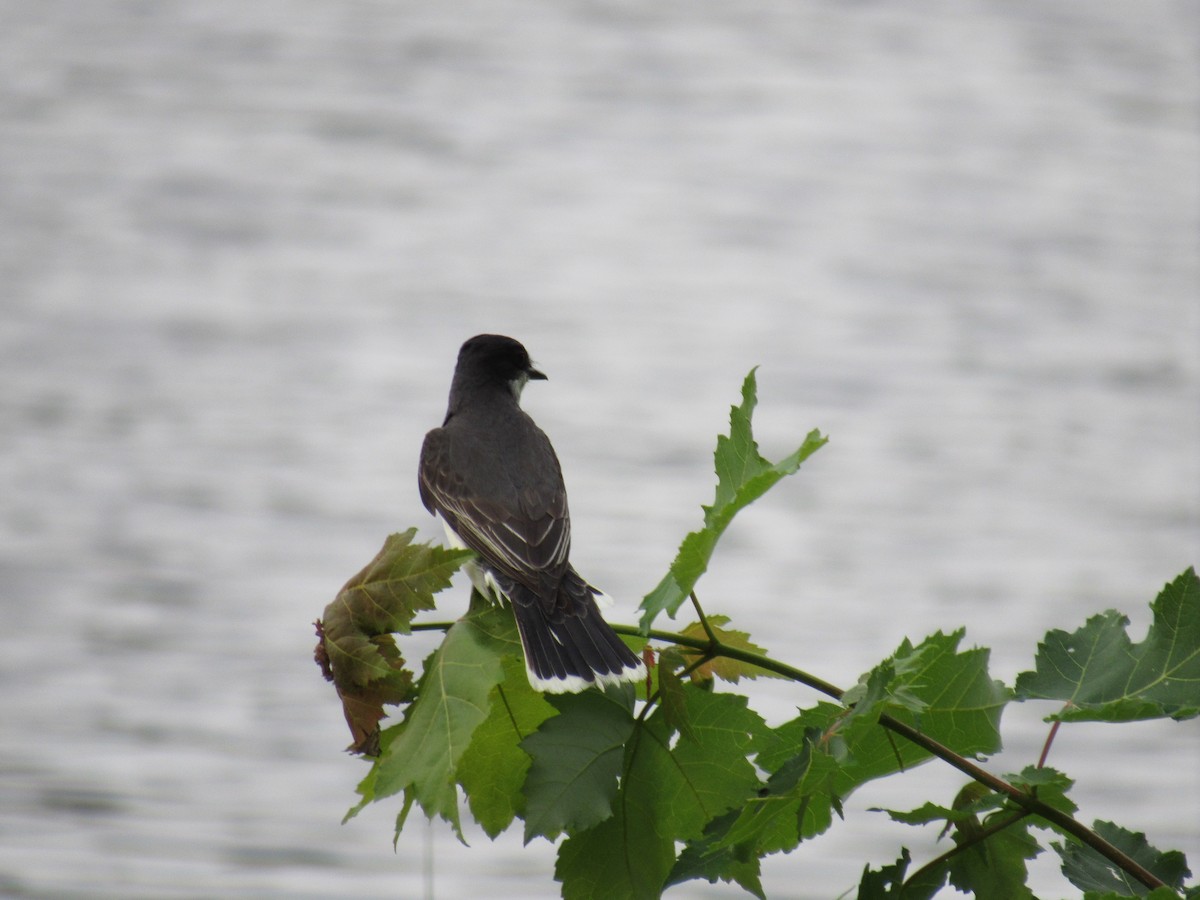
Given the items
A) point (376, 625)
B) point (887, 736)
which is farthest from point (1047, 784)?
point (376, 625)

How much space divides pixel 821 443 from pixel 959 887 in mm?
665

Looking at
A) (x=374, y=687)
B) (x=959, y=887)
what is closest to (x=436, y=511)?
(x=374, y=687)

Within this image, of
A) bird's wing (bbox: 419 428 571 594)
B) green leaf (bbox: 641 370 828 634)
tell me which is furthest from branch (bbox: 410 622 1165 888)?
bird's wing (bbox: 419 428 571 594)

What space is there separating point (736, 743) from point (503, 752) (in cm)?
41

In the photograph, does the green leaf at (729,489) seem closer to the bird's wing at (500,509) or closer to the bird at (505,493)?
the bird at (505,493)

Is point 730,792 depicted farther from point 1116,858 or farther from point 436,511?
point 436,511

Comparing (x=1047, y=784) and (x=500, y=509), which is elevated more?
(x=500, y=509)

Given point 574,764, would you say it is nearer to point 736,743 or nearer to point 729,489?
point 736,743

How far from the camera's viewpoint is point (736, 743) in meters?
2.16

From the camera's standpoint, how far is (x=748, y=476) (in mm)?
2117

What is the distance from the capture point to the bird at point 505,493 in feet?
12.6

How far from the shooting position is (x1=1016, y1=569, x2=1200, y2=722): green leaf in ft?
6.63

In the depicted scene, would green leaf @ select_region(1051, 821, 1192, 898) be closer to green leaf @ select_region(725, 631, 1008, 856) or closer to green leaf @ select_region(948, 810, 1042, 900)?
green leaf @ select_region(948, 810, 1042, 900)

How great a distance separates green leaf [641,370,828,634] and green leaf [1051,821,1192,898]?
604mm
